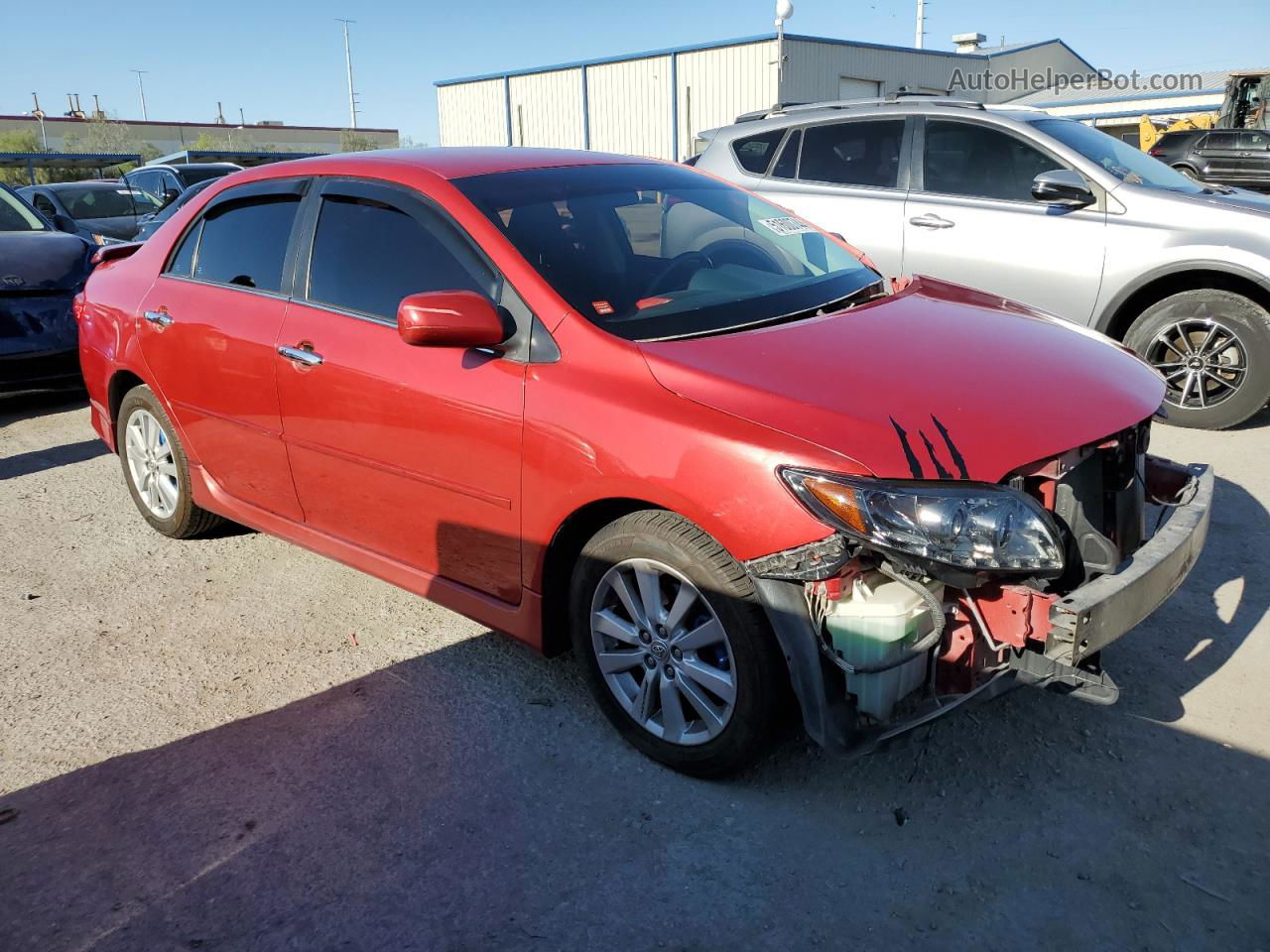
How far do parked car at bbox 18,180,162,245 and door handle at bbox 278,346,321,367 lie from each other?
40.2ft

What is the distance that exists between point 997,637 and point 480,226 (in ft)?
6.36

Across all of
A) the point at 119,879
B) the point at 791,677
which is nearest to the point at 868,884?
the point at 791,677

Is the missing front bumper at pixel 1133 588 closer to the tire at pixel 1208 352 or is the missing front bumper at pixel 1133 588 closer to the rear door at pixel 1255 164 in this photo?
the tire at pixel 1208 352

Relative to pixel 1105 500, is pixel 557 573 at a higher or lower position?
lower

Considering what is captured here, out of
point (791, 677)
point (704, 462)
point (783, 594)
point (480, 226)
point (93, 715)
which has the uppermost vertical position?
point (480, 226)

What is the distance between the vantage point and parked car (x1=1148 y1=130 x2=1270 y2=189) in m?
16.5

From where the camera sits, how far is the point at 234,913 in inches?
94.5

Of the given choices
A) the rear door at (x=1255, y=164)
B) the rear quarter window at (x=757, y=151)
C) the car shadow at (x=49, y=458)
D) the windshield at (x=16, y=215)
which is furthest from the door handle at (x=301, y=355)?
the rear door at (x=1255, y=164)

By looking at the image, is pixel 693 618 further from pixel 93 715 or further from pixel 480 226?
pixel 93 715

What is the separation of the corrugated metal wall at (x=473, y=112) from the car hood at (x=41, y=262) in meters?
28.2

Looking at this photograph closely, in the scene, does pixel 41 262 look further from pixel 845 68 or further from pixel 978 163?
pixel 845 68

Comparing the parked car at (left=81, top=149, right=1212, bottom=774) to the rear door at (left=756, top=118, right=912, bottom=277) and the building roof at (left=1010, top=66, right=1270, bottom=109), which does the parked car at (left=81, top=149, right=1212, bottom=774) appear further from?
the building roof at (left=1010, top=66, right=1270, bottom=109)

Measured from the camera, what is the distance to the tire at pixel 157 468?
4.49m

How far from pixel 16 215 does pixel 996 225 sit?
764 cm
